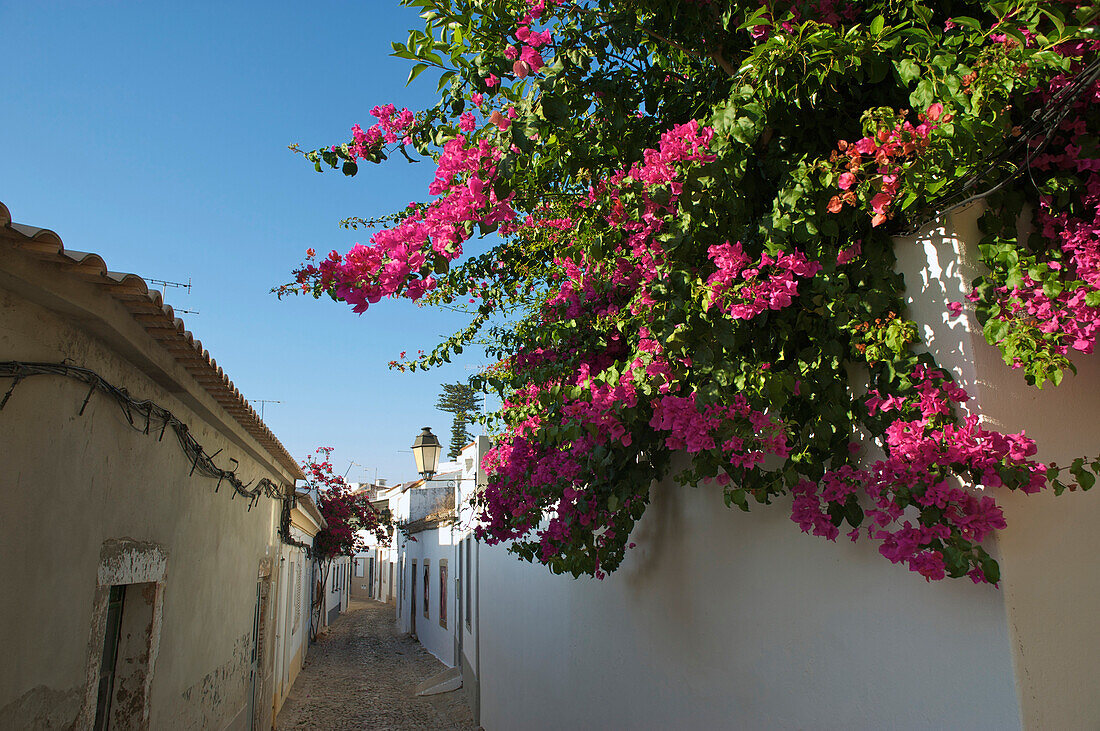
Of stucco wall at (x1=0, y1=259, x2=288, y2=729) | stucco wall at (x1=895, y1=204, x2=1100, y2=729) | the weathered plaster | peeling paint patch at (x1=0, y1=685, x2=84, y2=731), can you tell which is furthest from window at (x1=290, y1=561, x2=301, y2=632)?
stucco wall at (x1=895, y1=204, x2=1100, y2=729)

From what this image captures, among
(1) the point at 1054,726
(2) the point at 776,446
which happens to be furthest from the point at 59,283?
(1) the point at 1054,726

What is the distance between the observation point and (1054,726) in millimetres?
1915

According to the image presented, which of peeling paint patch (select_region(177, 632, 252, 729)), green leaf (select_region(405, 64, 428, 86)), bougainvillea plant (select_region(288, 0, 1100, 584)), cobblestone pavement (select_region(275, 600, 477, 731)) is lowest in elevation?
cobblestone pavement (select_region(275, 600, 477, 731))

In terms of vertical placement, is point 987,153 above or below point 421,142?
below

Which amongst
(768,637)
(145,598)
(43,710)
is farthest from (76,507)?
(768,637)

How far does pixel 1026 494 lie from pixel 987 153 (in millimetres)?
964

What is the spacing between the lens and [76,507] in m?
2.97

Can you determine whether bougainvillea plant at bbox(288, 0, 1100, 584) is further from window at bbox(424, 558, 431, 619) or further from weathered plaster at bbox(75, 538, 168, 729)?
window at bbox(424, 558, 431, 619)

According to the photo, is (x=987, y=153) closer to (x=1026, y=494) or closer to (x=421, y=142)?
(x=1026, y=494)

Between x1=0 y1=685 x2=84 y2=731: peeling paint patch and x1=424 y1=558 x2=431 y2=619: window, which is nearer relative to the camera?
x1=0 y1=685 x2=84 y2=731: peeling paint patch

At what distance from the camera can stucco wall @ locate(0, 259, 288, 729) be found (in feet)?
8.20

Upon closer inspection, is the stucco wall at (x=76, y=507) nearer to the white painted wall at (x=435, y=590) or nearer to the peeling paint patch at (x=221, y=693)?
the peeling paint patch at (x=221, y=693)

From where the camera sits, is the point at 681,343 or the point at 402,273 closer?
the point at 681,343

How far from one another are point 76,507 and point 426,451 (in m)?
7.37
